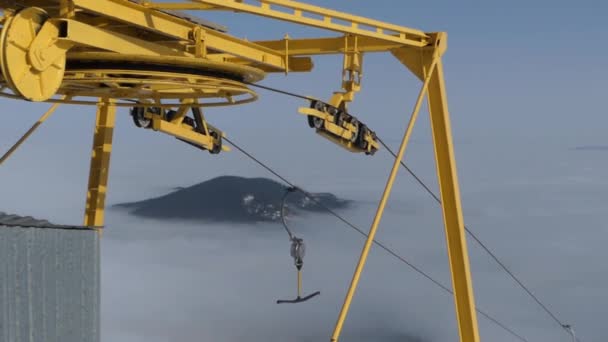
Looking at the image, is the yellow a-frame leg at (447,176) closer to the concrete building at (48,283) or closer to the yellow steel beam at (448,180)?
the yellow steel beam at (448,180)

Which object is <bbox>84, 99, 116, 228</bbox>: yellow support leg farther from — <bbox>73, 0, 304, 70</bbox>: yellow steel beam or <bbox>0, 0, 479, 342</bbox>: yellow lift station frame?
<bbox>73, 0, 304, 70</bbox>: yellow steel beam

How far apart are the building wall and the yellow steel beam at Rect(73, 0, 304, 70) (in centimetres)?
446

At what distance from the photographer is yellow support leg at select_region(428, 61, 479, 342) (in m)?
27.5

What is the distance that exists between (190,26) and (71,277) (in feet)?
19.0

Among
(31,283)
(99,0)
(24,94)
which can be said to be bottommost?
(31,283)

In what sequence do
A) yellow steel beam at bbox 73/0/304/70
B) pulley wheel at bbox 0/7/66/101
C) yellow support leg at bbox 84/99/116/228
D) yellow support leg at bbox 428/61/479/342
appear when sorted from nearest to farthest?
pulley wheel at bbox 0/7/66/101
yellow steel beam at bbox 73/0/304/70
yellow support leg at bbox 428/61/479/342
yellow support leg at bbox 84/99/116/228

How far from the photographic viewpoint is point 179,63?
20.4 metres

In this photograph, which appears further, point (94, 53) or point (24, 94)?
point (94, 53)

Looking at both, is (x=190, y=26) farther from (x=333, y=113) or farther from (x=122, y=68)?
(x=333, y=113)

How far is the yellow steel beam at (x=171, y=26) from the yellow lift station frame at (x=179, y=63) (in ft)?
0.09

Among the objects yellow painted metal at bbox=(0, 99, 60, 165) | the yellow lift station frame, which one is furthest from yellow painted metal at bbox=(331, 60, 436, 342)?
yellow painted metal at bbox=(0, 99, 60, 165)

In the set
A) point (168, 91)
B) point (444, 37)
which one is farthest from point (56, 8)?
point (444, 37)

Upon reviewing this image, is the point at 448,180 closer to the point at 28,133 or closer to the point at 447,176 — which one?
the point at 447,176

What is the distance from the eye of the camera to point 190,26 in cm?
2200
